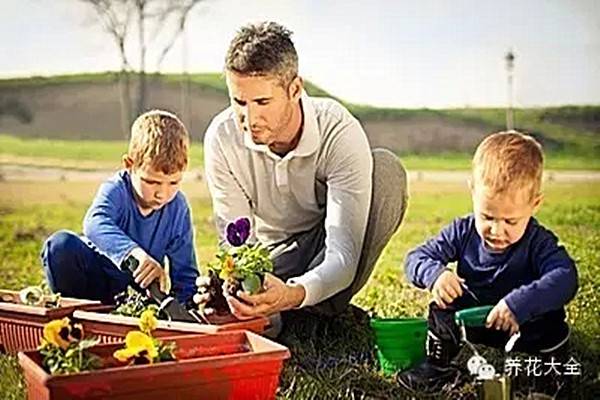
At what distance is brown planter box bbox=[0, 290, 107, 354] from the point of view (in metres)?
1.80

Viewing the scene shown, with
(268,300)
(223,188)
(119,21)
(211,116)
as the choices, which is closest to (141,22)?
(119,21)

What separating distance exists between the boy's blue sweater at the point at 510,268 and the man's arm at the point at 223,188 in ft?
0.97

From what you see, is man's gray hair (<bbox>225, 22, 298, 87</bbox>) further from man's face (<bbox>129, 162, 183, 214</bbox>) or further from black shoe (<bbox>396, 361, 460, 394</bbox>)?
black shoe (<bbox>396, 361, 460, 394</bbox>)

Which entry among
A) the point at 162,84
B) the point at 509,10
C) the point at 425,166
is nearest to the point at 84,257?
the point at 162,84

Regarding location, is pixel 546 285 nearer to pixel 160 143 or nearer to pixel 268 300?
pixel 268 300

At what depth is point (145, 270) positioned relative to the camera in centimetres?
183

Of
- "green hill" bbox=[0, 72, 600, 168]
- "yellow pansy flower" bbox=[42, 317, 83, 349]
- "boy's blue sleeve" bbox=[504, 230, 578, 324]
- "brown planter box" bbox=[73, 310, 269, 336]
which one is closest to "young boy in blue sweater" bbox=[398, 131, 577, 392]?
"boy's blue sleeve" bbox=[504, 230, 578, 324]

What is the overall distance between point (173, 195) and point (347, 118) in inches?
11.7

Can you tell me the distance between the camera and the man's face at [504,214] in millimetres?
1713

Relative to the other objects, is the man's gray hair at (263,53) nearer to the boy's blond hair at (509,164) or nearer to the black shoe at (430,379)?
the boy's blond hair at (509,164)

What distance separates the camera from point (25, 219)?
2.01 m

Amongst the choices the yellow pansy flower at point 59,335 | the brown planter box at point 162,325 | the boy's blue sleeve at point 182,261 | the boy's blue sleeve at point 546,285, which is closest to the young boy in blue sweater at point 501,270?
the boy's blue sleeve at point 546,285

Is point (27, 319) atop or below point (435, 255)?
below

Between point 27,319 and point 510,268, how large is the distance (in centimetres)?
72
